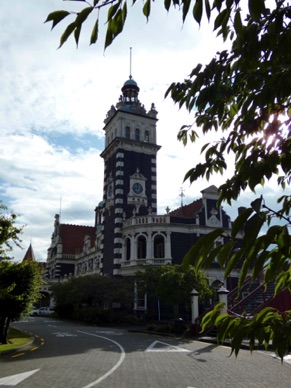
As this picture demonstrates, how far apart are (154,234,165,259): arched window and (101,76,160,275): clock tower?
3084 mm

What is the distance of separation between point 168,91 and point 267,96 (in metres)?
1.53

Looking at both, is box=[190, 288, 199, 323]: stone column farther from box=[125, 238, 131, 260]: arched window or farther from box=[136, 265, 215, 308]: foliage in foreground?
box=[125, 238, 131, 260]: arched window

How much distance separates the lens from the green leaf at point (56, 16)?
2.12m

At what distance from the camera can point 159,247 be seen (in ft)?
136

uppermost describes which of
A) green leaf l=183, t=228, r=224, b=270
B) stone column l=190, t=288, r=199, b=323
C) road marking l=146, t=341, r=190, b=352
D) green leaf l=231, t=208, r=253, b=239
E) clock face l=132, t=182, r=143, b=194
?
clock face l=132, t=182, r=143, b=194

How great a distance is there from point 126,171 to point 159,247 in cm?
975

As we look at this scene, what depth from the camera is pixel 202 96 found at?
2865mm

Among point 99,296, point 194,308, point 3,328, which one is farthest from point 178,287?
point 3,328

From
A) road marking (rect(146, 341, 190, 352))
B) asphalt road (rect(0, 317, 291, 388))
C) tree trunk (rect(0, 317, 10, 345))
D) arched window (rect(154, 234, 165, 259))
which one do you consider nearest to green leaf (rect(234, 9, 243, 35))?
asphalt road (rect(0, 317, 291, 388))

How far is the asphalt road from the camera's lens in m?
9.78

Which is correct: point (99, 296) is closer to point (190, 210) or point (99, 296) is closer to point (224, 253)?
point (190, 210)

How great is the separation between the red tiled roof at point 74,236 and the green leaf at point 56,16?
200 feet

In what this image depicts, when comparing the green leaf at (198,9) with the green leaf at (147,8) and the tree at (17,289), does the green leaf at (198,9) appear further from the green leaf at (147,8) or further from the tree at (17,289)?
the tree at (17,289)

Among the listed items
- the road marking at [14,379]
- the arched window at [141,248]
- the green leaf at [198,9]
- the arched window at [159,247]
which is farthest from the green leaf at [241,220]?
the arched window at [141,248]
